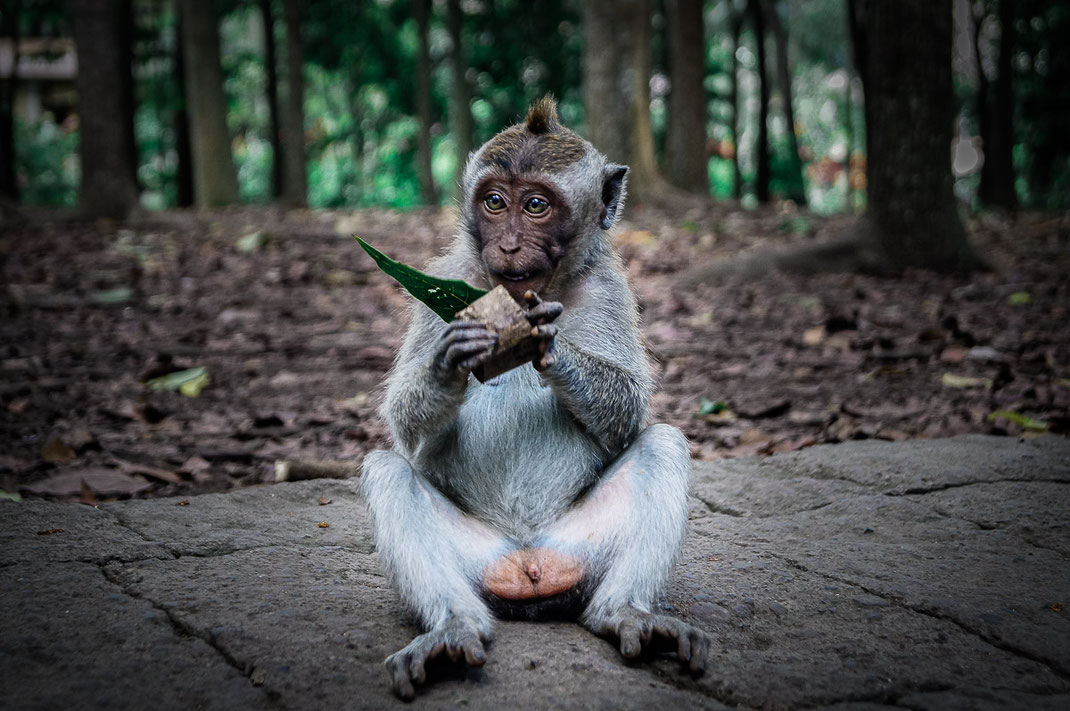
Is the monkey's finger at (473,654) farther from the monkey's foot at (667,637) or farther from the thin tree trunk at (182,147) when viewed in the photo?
the thin tree trunk at (182,147)

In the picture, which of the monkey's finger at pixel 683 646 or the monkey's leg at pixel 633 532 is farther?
the monkey's leg at pixel 633 532

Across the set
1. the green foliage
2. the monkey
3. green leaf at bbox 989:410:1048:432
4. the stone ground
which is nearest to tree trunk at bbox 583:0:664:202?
green leaf at bbox 989:410:1048:432

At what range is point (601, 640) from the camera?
3.07 meters

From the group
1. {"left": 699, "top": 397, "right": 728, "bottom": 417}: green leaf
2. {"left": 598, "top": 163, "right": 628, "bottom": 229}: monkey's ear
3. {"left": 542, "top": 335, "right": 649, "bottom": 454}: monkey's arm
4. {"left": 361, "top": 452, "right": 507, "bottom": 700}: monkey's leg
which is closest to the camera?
{"left": 361, "top": 452, "right": 507, "bottom": 700}: monkey's leg

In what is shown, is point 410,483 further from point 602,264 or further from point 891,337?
point 891,337

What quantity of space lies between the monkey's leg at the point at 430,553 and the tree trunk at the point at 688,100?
43.6 ft

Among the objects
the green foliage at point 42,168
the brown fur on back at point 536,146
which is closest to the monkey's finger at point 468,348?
the brown fur on back at point 536,146

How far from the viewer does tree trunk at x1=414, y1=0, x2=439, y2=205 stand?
1916 cm

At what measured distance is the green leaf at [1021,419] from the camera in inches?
222

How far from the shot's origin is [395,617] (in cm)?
319

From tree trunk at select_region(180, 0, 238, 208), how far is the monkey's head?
12442mm

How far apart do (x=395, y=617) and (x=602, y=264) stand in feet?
4.78

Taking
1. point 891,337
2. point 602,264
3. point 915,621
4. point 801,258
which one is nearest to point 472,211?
point 602,264

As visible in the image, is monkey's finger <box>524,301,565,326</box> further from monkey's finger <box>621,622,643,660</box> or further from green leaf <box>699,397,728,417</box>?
green leaf <box>699,397,728,417</box>
